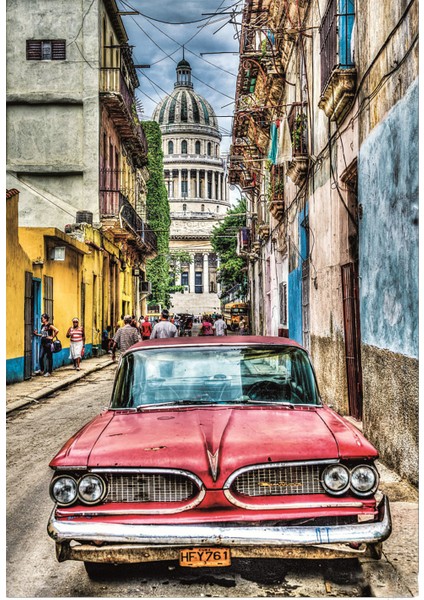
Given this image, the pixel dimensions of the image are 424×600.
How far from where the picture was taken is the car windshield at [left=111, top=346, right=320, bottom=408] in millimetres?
4668

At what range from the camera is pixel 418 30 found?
5660 millimetres

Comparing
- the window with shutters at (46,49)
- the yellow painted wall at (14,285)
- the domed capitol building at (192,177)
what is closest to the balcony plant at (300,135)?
the yellow painted wall at (14,285)

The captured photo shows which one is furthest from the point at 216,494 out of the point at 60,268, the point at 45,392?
the point at 60,268

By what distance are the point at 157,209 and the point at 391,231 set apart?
41770 millimetres

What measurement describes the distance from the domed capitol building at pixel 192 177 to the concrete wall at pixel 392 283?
10389 cm

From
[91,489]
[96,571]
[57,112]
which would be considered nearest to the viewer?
[91,489]

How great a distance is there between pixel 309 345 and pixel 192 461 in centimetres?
989

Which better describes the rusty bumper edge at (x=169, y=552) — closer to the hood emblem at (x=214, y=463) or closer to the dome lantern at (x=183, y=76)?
the hood emblem at (x=214, y=463)

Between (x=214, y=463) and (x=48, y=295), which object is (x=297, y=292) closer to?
(x=48, y=295)

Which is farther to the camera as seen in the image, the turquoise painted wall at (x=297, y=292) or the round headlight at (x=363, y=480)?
the turquoise painted wall at (x=297, y=292)

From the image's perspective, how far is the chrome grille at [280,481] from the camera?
359 centimetres

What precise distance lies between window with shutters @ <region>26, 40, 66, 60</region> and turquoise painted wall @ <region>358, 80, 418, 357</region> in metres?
19.5

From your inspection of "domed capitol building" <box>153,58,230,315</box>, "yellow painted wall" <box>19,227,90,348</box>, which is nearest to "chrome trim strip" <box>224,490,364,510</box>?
"yellow painted wall" <box>19,227,90,348</box>

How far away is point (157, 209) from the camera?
4759cm
